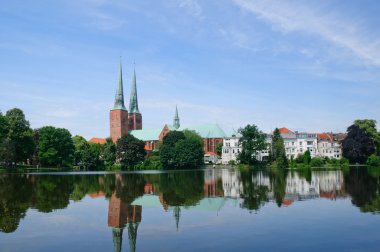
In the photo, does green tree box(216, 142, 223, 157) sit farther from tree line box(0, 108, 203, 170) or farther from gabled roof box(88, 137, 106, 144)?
gabled roof box(88, 137, 106, 144)

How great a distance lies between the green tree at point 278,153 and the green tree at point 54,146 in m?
52.9

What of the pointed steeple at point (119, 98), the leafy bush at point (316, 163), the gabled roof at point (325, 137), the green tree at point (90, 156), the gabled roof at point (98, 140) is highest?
the pointed steeple at point (119, 98)

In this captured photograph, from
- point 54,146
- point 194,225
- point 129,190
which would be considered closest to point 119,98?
point 54,146

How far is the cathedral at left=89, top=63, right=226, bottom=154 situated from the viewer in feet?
449

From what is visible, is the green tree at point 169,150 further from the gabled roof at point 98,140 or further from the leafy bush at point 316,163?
the gabled roof at point 98,140

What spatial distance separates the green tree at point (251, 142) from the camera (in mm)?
93694

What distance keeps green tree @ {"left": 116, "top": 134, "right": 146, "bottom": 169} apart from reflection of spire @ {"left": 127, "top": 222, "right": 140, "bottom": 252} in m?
89.6

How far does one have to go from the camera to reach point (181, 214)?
56.4ft

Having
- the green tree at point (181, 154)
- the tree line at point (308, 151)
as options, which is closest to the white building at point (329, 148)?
the tree line at point (308, 151)

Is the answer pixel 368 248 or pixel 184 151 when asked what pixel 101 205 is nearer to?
pixel 368 248

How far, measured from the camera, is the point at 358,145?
305 ft

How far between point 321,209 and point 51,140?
85.7 meters

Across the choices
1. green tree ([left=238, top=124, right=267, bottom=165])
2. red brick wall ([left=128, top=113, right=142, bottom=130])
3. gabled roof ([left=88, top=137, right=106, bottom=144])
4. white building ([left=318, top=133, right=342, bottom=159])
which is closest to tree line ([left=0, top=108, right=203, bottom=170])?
green tree ([left=238, top=124, right=267, bottom=165])

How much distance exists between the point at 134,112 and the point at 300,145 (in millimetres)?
71865
